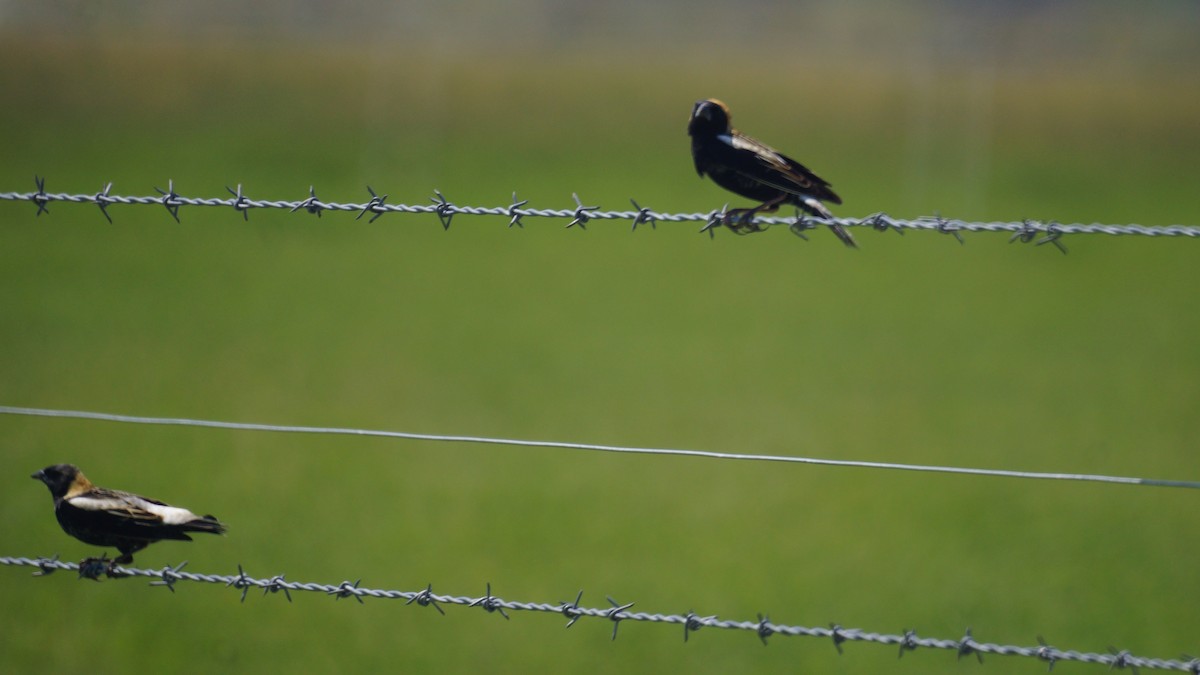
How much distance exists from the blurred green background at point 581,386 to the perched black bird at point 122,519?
2.75 m

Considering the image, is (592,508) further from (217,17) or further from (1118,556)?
(217,17)

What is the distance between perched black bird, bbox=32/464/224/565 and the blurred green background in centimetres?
275

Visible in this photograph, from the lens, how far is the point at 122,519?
3.93m

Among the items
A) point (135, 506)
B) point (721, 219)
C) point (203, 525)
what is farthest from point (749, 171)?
point (135, 506)

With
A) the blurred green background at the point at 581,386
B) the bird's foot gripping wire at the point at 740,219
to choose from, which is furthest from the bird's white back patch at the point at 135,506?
the blurred green background at the point at 581,386

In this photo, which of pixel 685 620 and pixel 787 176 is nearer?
pixel 685 620

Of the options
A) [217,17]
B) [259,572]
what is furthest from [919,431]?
[217,17]

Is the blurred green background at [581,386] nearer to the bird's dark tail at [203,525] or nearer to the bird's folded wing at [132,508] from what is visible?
the bird's folded wing at [132,508]

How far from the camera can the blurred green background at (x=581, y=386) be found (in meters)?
7.86

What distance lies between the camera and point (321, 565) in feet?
26.3

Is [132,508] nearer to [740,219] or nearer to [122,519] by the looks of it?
[122,519]

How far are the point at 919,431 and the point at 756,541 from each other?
3.41m

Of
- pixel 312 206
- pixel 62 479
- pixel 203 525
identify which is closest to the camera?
pixel 203 525

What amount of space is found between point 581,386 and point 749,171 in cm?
1044
